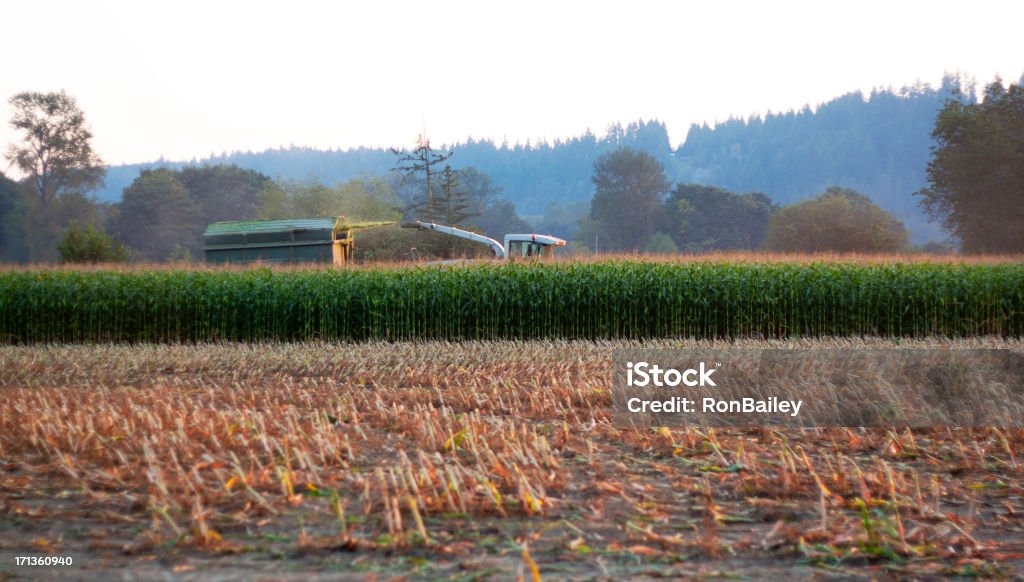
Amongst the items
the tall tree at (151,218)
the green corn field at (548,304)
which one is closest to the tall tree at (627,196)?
the tall tree at (151,218)

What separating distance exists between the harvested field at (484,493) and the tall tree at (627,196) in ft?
220

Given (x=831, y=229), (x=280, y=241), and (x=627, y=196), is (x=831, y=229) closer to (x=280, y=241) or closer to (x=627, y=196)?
(x=627, y=196)

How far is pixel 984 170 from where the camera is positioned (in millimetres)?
41062

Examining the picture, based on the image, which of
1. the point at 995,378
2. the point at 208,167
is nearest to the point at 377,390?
the point at 995,378

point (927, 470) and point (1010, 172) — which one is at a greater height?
point (1010, 172)

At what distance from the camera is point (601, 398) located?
7.57 meters

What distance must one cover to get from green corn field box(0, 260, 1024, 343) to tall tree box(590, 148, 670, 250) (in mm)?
57528

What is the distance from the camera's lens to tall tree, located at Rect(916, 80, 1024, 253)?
4047 cm

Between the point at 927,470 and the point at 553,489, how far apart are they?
8.28ft

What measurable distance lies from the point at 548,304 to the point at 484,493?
35.0ft

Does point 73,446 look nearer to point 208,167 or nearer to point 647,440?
point 647,440

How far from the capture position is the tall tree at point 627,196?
73.6 metres

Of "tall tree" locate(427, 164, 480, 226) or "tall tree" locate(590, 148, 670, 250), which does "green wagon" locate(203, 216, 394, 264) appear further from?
"tall tree" locate(590, 148, 670, 250)

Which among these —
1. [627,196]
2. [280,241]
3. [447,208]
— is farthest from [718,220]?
[280,241]
